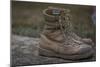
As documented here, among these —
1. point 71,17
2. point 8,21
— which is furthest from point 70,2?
point 8,21

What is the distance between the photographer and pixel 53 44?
2.70m

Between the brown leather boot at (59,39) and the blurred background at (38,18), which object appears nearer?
the blurred background at (38,18)

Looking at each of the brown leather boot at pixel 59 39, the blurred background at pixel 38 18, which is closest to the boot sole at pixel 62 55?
the brown leather boot at pixel 59 39

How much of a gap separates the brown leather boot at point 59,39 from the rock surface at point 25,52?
9cm

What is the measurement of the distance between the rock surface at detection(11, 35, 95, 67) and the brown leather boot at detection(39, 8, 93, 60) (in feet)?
0.30

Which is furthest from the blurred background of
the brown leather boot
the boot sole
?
the boot sole

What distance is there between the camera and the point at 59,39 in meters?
2.73

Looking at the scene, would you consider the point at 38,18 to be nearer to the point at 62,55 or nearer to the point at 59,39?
the point at 59,39

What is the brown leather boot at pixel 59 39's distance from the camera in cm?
267

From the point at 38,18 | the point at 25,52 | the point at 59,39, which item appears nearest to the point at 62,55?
the point at 59,39

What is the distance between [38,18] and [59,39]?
519 mm

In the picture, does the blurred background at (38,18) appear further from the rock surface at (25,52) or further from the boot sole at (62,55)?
the boot sole at (62,55)

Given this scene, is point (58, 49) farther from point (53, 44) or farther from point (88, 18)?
point (88, 18)

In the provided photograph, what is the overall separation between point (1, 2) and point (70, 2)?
3.90ft
